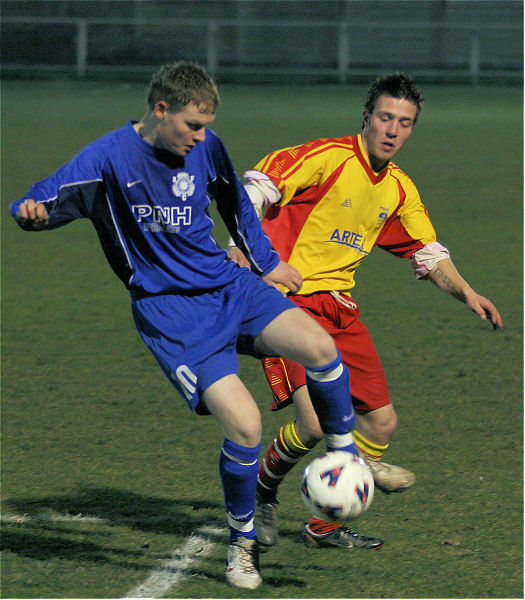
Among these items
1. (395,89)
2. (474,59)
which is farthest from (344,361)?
(474,59)

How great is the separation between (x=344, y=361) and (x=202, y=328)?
105cm

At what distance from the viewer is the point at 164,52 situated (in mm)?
34469

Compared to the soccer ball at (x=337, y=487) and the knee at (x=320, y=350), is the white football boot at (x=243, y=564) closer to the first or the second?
the soccer ball at (x=337, y=487)

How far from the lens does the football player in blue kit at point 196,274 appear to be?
4410 mm

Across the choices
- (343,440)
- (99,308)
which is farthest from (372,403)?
(99,308)

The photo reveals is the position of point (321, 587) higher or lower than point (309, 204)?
lower

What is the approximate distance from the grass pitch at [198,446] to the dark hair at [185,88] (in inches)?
80.4

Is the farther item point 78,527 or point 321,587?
point 78,527

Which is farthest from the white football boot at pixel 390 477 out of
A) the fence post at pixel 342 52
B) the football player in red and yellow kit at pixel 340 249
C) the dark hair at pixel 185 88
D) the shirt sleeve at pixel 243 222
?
the fence post at pixel 342 52

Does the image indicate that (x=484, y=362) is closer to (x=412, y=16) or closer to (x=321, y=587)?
(x=321, y=587)

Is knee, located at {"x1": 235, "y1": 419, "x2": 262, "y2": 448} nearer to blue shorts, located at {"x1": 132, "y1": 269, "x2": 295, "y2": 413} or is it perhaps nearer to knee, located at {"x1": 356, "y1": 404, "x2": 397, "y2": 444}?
A: blue shorts, located at {"x1": 132, "y1": 269, "x2": 295, "y2": 413}

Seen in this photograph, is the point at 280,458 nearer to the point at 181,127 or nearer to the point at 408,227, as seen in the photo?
the point at 408,227

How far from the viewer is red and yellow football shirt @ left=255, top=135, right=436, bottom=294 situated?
17.7ft

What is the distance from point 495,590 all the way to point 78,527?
2.04 m
